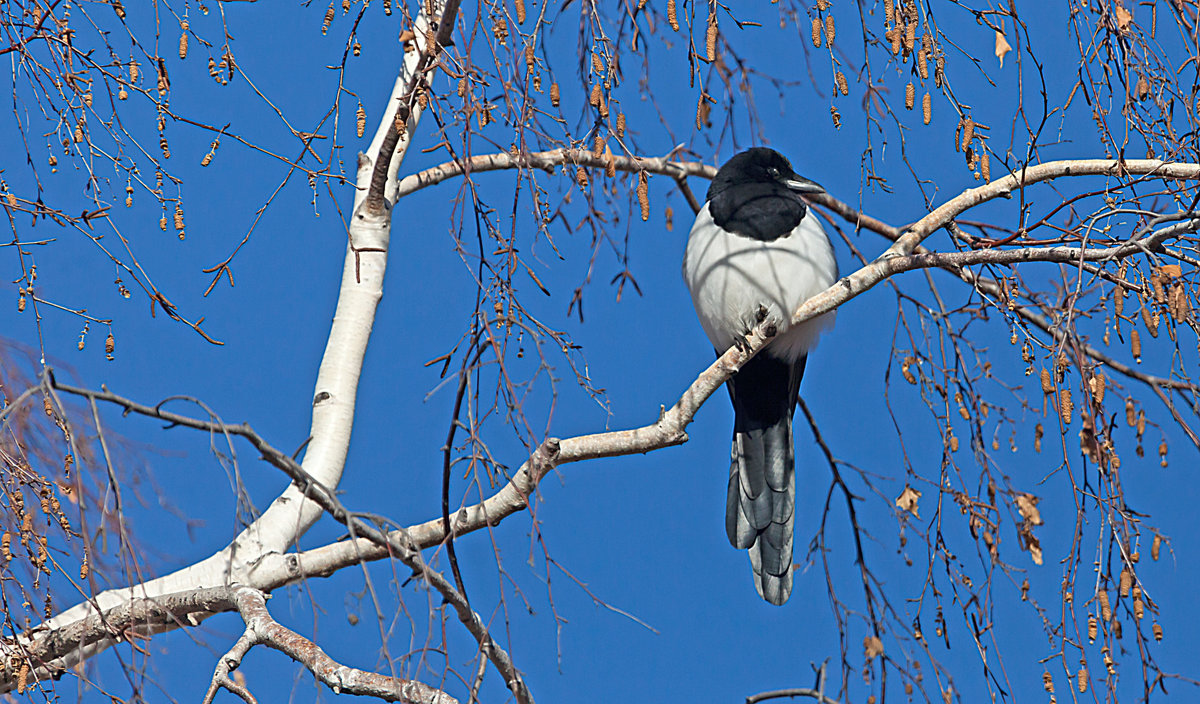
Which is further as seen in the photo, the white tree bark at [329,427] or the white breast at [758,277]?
the white breast at [758,277]

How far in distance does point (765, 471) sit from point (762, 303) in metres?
0.55

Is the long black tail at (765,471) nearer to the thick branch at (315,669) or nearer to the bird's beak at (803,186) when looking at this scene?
the bird's beak at (803,186)

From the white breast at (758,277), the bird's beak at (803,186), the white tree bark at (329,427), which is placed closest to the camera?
the white tree bark at (329,427)

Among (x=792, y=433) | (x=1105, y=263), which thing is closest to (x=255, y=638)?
(x=1105, y=263)

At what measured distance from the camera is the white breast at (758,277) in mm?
3262

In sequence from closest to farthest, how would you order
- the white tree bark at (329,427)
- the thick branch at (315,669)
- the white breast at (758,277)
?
1. the thick branch at (315,669)
2. the white tree bark at (329,427)
3. the white breast at (758,277)

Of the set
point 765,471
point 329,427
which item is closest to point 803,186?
point 765,471

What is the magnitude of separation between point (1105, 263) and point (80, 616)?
7.23 feet

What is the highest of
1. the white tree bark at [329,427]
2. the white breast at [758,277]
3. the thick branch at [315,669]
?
the white breast at [758,277]

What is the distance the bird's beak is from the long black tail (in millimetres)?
537

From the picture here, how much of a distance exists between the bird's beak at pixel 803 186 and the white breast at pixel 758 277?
0.08 meters

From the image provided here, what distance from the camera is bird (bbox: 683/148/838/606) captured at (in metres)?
3.27

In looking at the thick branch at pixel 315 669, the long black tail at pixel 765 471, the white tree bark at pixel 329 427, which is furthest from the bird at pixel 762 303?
the thick branch at pixel 315 669

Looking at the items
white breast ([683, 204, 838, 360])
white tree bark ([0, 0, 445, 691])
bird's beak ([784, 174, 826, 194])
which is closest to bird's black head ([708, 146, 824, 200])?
bird's beak ([784, 174, 826, 194])
